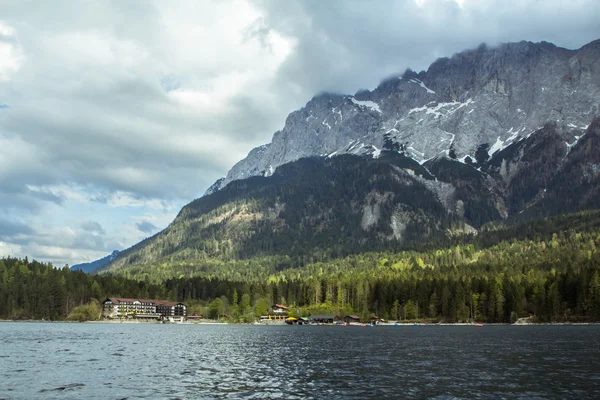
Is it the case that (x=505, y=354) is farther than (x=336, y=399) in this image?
Yes

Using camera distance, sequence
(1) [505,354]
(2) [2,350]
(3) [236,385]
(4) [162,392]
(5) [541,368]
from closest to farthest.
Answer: (4) [162,392] < (3) [236,385] < (5) [541,368] < (1) [505,354] < (2) [2,350]

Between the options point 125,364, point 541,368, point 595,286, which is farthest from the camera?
point 595,286

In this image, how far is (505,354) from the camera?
77.9 m

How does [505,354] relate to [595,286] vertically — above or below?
Result: below

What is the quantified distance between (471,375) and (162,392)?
31.7m

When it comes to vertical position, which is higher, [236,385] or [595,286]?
[595,286]

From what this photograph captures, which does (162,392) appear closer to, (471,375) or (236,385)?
(236,385)

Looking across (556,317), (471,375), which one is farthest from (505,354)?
(556,317)

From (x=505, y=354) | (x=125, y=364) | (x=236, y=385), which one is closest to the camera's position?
(x=236, y=385)

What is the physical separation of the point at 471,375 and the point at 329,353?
31.4 meters

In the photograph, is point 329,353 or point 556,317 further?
point 556,317

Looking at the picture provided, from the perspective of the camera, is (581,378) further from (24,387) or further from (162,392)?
(24,387)

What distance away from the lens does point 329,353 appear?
274 feet

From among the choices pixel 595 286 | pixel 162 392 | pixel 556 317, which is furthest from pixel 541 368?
pixel 556 317
